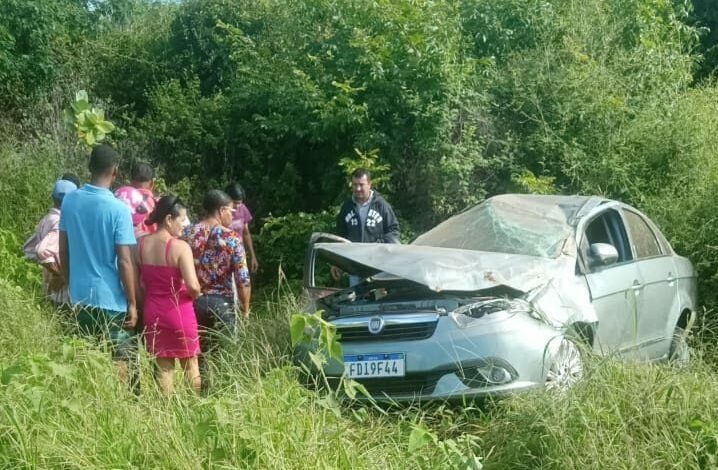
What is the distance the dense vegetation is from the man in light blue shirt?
369 mm

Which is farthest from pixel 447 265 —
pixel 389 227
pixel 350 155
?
pixel 350 155

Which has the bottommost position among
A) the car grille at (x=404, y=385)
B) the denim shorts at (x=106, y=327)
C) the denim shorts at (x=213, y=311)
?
the car grille at (x=404, y=385)

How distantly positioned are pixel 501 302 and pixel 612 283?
4.40ft

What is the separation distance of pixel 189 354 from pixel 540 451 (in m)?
2.66

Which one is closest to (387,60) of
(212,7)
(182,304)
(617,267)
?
(617,267)

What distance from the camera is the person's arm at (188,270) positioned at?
6.78m

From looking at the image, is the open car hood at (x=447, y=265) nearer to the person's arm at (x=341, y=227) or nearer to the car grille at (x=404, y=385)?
the car grille at (x=404, y=385)

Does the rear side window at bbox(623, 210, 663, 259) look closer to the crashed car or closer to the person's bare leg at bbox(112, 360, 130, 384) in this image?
the crashed car

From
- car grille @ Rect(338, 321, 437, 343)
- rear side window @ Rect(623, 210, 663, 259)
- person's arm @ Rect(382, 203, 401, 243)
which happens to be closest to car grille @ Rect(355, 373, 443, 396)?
car grille @ Rect(338, 321, 437, 343)

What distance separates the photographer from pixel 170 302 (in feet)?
22.4

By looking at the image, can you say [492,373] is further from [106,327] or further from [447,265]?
[106,327]

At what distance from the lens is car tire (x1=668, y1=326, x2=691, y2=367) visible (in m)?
5.92

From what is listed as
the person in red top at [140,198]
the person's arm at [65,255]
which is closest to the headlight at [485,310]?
the person's arm at [65,255]

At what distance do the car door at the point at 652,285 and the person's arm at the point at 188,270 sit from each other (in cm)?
327
